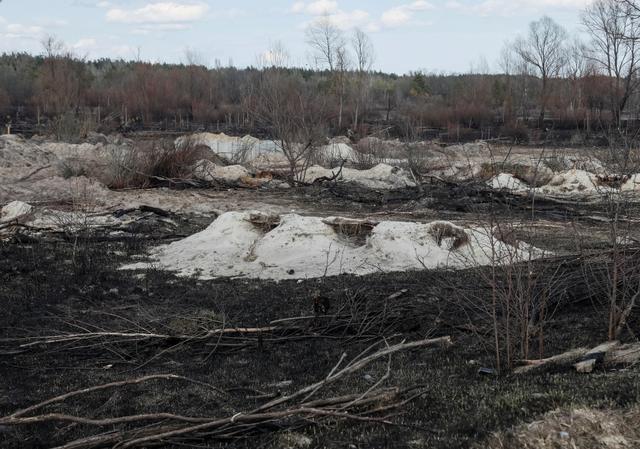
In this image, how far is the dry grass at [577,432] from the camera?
3.72m

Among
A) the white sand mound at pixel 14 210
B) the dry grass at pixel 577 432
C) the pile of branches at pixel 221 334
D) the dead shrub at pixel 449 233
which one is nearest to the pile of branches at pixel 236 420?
the dry grass at pixel 577 432

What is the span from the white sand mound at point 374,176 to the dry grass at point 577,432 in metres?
15.9

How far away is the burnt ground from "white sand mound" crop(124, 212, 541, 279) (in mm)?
573

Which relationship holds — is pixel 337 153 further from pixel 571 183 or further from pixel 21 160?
pixel 21 160

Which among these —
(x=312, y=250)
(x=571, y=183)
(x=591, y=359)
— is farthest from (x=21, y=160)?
(x=591, y=359)

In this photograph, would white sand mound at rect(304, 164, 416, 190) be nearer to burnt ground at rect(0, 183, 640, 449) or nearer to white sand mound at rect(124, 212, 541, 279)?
white sand mound at rect(124, 212, 541, 279)

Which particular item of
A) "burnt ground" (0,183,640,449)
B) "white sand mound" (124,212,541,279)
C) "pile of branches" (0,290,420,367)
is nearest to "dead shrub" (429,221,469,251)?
"white sand mound" (124,212,541,279)

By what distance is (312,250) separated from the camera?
35.6ft

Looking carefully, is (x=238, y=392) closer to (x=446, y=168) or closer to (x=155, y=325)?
(x=155, y=325)

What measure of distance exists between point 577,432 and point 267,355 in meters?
3.30

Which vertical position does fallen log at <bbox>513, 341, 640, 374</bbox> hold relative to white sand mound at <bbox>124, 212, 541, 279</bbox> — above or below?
above

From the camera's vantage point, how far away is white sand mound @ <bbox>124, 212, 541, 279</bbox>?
10.3 meters

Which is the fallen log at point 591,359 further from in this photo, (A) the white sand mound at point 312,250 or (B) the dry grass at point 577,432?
(A) the white sand mound at point 312,250

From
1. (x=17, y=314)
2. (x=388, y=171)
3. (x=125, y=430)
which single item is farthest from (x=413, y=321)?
(x=388, y=171)
